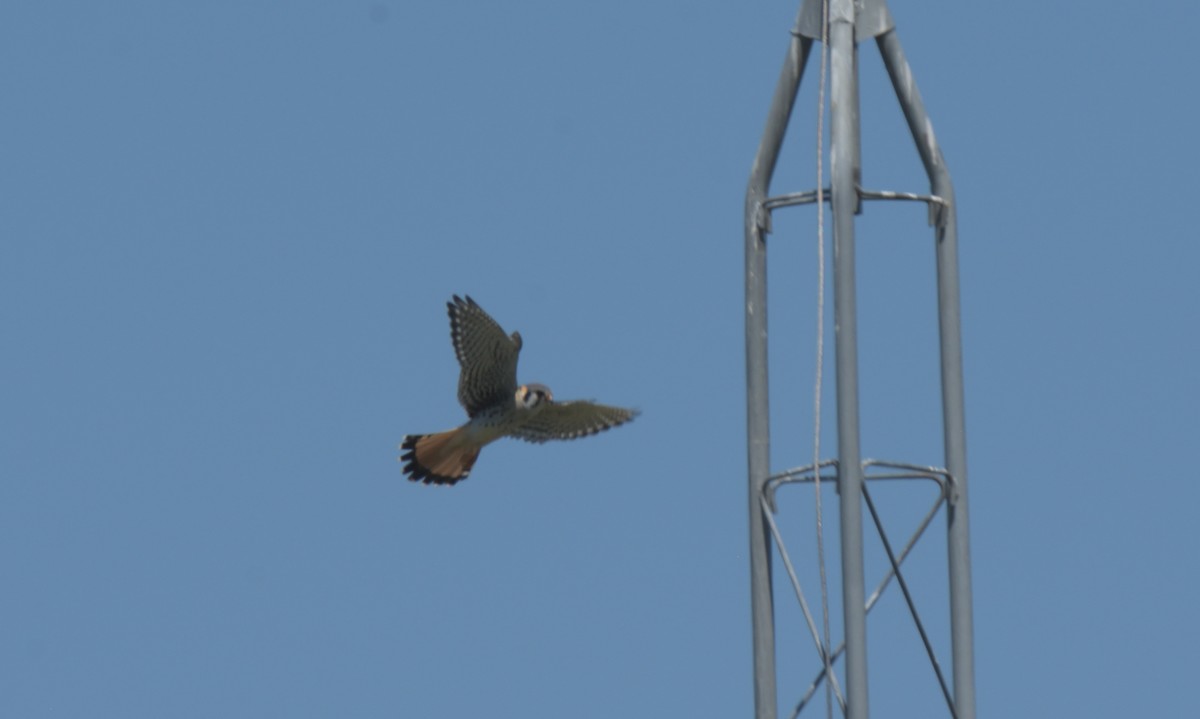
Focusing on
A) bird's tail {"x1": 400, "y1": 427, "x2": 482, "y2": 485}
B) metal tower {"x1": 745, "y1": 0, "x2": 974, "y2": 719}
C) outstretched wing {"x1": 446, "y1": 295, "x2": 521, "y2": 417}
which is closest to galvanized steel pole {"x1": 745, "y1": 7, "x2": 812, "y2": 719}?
metal tower {"x1": 745, "y1": 0, "x2": 974, "y2": 719}

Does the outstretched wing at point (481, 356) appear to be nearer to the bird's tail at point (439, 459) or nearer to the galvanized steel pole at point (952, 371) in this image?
the bird's tail at point (439, 459)

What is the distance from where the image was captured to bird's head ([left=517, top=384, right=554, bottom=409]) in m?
11.3

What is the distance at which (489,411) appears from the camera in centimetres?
1160

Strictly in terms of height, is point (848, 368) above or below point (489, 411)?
below

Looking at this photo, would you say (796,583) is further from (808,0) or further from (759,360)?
(808,0)

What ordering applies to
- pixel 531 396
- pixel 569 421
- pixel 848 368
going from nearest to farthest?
pixel 848 368, pixel 531 396, pixel 569 421

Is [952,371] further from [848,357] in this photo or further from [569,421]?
[569,421]

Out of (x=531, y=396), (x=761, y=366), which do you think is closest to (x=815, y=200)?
(x=761, y=366)

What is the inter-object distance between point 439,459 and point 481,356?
737 millimetres

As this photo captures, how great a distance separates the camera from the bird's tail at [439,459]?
1185 centimetres

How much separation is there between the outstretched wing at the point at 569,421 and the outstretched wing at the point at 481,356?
0.20m

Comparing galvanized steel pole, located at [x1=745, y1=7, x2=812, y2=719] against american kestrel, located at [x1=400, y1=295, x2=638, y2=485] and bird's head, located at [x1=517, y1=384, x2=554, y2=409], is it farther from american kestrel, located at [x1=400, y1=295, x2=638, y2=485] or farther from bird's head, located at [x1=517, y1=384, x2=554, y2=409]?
bird's head, located at [x1=517, y1=384, x2=554, y2=409]

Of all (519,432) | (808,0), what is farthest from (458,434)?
(808,0)

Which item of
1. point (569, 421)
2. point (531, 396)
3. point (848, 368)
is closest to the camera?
point (848, 368)
